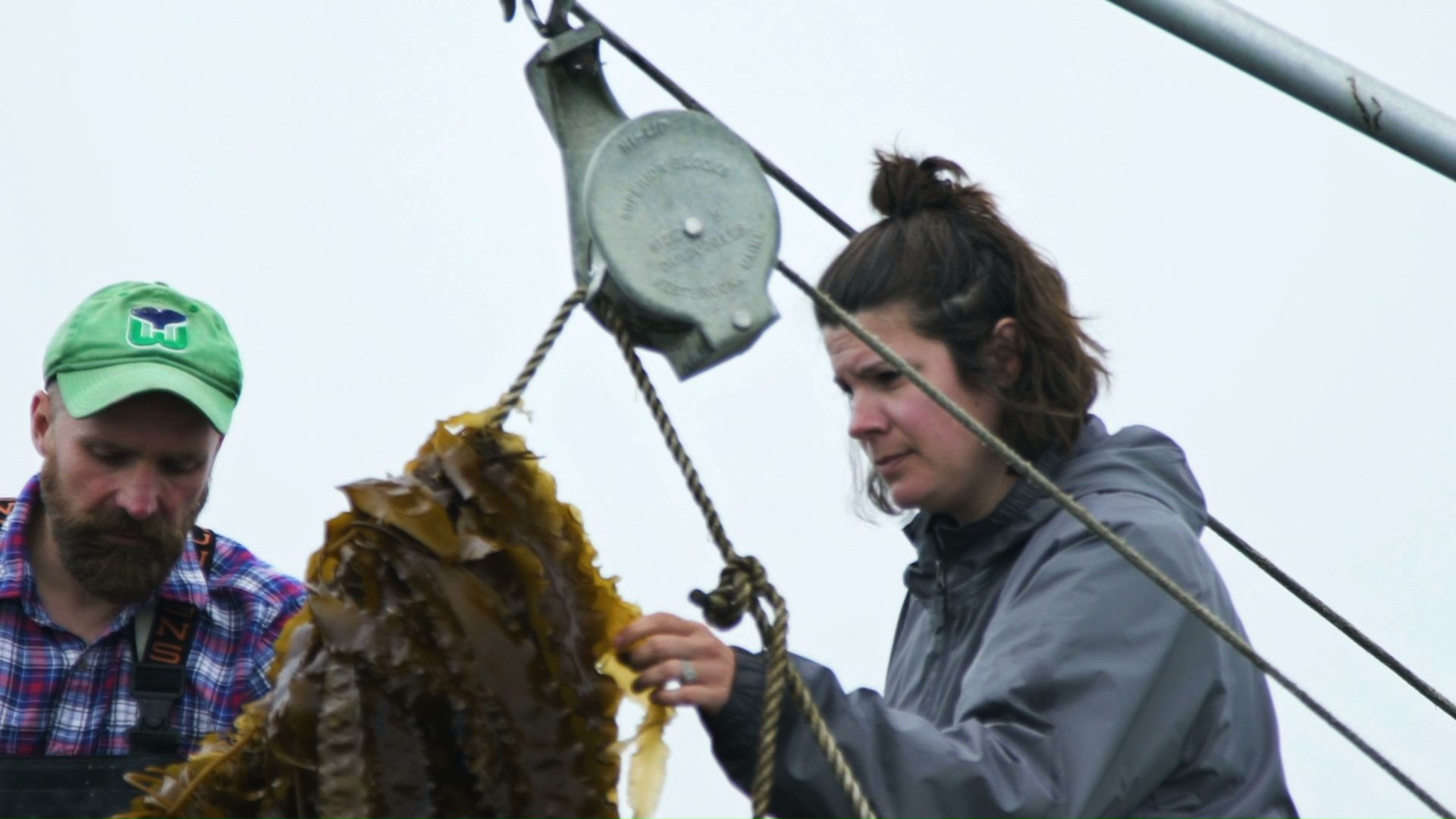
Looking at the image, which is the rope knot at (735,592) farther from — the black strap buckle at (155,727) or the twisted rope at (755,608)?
the black strap buckle at (155,727)

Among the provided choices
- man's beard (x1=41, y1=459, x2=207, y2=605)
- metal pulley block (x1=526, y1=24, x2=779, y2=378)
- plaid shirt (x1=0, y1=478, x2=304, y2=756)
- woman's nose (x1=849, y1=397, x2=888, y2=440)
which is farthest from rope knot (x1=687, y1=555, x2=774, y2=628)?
man's beard (x1=41, y1=459, x2=207, y2=605)

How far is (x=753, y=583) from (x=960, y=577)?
1.80 ft

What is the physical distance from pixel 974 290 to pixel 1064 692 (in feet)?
2.07

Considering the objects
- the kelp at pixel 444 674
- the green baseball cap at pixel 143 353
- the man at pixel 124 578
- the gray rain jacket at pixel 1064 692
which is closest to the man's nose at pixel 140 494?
the man at pixel 124 578

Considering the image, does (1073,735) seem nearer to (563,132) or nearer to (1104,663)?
(1104,663)

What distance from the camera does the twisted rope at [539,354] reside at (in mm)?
1789

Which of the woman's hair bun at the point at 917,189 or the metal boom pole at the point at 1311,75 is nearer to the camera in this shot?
the metal boom pole at the point at 1311,75

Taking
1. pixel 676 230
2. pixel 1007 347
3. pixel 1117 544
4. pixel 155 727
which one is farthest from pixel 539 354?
pixel 155 727

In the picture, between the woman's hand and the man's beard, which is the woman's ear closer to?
the woman's hand

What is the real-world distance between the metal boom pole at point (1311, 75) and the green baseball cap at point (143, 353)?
4.65 feet

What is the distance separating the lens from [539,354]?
5.87 feet

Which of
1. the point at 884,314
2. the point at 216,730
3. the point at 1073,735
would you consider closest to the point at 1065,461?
the point at 884,314

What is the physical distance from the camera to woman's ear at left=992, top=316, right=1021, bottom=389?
239cm

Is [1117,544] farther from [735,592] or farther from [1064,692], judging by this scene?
[735,592]
